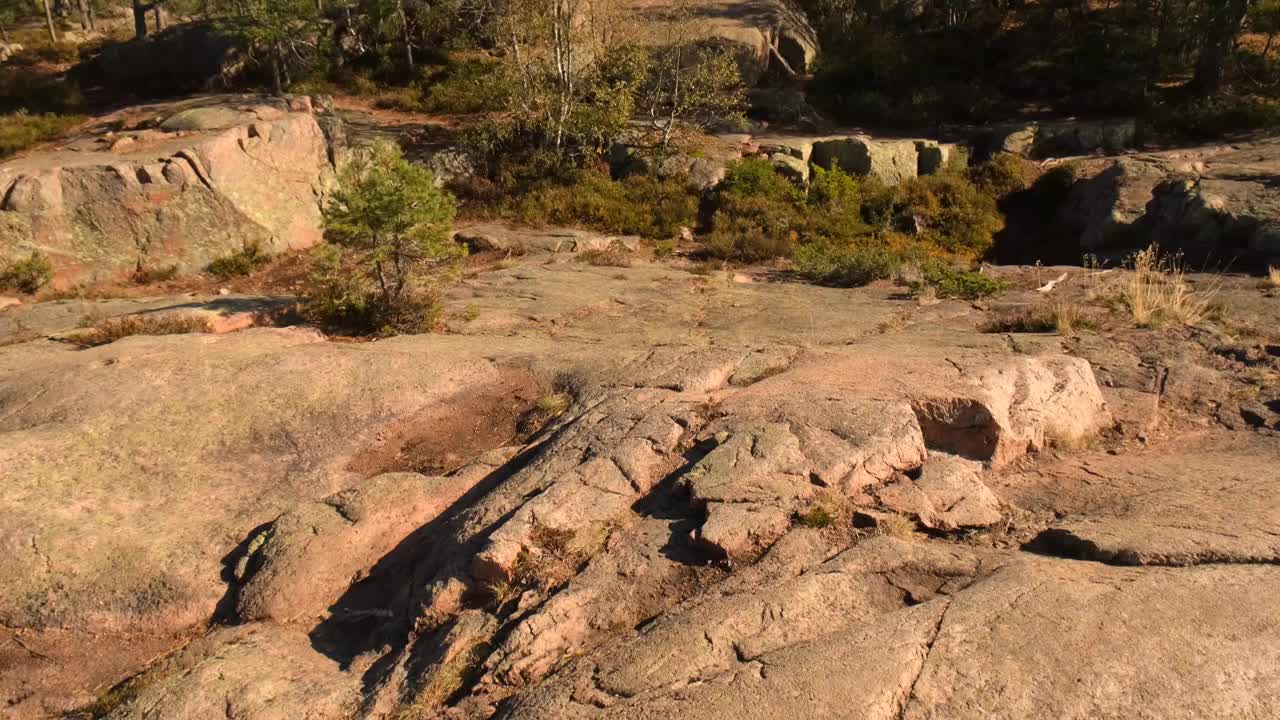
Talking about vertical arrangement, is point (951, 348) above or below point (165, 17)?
below

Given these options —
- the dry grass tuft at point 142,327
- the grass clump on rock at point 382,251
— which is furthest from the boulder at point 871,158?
the dry grass tuft at point 142,327

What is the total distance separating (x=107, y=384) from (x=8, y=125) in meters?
16.7

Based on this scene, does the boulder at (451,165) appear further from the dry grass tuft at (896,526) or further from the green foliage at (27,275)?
the dry grass tuft at (896,526)

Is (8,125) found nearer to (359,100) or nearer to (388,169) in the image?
(359,100)

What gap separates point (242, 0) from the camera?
78.1 ft

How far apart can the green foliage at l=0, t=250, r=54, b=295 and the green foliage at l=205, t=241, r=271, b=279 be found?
242cm

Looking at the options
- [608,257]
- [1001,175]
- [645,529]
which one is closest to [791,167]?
[1001,175]

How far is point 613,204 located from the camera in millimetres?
18828

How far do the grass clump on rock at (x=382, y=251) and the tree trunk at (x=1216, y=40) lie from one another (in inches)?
906

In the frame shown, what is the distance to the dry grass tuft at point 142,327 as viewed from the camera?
31.9ft

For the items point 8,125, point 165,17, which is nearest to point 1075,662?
point 8,125

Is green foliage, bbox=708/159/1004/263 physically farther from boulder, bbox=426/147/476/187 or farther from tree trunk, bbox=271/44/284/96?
tree trunk, bbox=271/44/284/96

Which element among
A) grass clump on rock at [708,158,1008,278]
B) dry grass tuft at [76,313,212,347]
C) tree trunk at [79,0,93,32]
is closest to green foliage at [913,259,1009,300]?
grass clump on rock at [708,158,1008,278]

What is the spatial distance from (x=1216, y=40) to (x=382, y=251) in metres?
24.1
